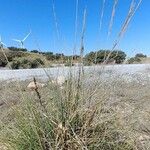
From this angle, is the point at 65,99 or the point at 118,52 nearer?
the point at 65,99

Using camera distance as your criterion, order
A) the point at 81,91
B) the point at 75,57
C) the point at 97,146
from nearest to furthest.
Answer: the point at 97,146 → the point at 81,91 → the point at 75,57

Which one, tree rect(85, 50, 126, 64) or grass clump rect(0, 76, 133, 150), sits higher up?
tree rect(85, 50, 126, 64)

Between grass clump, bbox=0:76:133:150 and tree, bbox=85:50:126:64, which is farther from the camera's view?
tree, bbox=85:50:126:64

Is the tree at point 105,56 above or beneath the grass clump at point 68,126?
above

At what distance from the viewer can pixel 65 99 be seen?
3658 mm

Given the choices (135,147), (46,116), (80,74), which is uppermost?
(80,74)

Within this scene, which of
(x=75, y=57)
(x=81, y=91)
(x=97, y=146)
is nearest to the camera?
(x=97, y=146)

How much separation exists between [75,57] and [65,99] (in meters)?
0.51

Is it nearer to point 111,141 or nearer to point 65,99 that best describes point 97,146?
point 111,141

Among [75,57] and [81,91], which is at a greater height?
[75,57]

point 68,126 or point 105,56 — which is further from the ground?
point 105,56

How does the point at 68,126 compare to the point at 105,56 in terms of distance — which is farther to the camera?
the point at 105,56

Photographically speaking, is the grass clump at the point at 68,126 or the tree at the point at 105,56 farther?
the tree at the point at 105,56

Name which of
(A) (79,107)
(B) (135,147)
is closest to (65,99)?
(A) (79,107)
